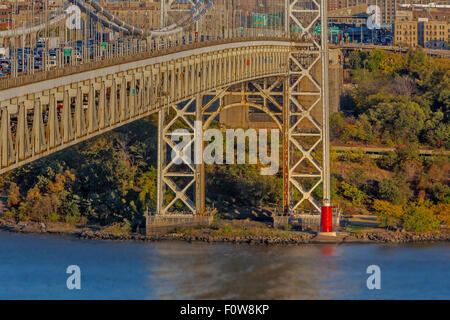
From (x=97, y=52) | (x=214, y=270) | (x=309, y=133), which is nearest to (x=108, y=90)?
(x=97, y=52)

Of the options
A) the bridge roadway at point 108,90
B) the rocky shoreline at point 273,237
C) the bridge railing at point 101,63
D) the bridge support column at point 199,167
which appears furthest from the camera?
the bridge support column at point 199,167

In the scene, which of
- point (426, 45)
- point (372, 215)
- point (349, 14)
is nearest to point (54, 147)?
point (372, 215)

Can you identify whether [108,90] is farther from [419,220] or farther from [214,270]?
[419,220]

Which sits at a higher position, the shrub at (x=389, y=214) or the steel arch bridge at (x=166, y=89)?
the steel arch bridge at (x=166, y=89)

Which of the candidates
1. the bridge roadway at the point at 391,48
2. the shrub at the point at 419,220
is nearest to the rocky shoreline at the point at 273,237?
the shrub at the point at 419,220

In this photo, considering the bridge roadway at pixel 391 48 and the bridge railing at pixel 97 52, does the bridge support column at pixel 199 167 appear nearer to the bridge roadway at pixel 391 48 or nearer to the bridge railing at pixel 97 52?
the bridge railing at pixel 97 52

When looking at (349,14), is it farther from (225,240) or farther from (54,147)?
(54,147)
